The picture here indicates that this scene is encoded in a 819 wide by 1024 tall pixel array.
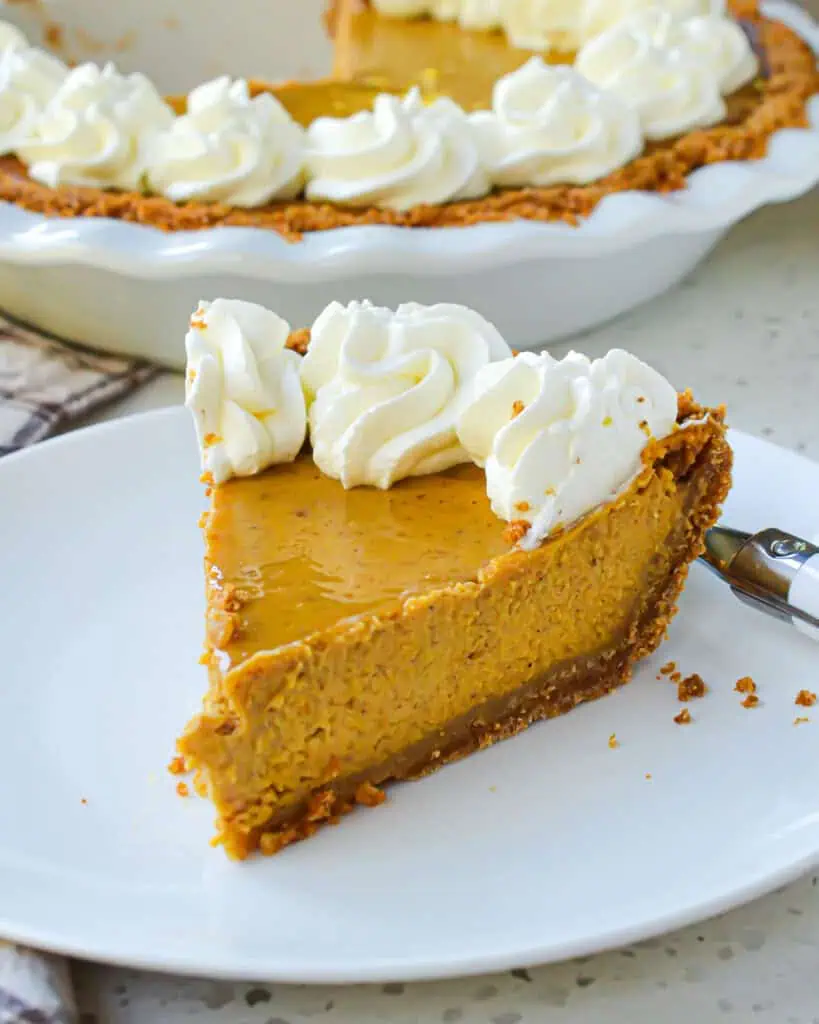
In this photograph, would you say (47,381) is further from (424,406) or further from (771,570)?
(771,570)

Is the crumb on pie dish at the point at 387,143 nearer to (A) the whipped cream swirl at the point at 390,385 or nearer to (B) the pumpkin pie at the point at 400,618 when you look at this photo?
(A) the whipped cream swirl at the point at 390,385

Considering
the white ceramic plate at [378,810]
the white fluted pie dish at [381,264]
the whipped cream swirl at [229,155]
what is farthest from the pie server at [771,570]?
the whipped cream swirl at [229,155]

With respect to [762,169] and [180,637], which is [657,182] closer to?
[762,169]

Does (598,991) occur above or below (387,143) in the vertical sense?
below

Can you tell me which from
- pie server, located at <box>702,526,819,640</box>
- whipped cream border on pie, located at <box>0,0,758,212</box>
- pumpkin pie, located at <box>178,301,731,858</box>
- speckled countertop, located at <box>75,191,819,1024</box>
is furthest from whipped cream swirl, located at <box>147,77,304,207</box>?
speckled countertop, located at <box>75,191,819,1024</box>

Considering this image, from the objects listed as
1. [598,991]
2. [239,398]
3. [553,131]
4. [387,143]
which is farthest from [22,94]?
[598,991]

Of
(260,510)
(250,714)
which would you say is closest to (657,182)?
(260,510)
